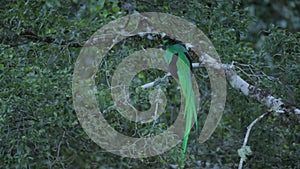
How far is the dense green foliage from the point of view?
2.17 metres

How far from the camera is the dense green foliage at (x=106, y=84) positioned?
7.11 ft

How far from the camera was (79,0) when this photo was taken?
2723 mm

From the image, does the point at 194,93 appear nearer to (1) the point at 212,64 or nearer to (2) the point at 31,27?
(1) the point at 212,64

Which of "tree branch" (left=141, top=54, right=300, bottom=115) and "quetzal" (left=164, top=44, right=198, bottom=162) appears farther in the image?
"quetzal" (left=164, top=44, right=198, bottom=162)

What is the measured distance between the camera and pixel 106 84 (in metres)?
2.30

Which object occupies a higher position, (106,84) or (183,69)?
(183,69)

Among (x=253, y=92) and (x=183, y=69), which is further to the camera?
(x=183, y=69)

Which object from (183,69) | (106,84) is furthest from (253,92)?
(106,84)

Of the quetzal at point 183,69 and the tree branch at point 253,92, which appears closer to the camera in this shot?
the tree branch at point 253,92

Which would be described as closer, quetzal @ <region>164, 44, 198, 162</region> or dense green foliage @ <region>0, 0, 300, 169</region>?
dense green foliage @ <region>0, 0, 300, 169</region>

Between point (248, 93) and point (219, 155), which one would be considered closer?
point (248, 93)

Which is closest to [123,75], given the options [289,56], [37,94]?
[37,94]

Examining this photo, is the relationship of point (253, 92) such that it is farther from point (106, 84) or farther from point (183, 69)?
point (106, 84)

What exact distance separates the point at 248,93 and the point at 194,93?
350mm
